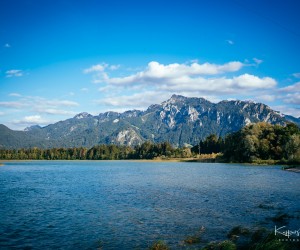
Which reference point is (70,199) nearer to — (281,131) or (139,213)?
(139,213)

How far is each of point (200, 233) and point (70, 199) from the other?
2494cm

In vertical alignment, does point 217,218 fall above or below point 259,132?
below

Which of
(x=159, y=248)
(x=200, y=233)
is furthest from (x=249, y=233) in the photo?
(x=159, y=248)

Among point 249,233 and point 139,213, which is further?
point 139,213

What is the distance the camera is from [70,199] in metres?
44.4

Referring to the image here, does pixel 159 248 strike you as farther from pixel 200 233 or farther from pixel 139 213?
pixel 139 213

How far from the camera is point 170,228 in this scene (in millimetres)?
27234

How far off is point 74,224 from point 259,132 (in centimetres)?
15096

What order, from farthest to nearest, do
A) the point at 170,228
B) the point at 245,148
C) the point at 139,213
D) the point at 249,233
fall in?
the point at 245,148 → the point at 139,213 → the point at 170,228 → the point at 249,233

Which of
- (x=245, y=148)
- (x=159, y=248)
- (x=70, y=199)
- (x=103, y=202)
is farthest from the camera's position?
(x=245, y=148)

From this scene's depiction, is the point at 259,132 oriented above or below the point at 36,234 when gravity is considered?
above

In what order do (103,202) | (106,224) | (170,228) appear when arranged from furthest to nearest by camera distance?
(103,202) → (106,224) → (170,228)

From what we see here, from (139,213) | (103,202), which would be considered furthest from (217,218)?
Answer: (103,202)

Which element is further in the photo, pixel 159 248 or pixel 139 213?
pixel 139 213
